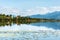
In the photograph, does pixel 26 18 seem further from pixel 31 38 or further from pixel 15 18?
pixel 31 38

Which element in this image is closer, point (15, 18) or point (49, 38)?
point (49, 38)

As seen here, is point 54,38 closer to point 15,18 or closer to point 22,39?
point 22,39

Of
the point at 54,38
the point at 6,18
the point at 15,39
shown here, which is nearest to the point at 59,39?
the point at 54,38

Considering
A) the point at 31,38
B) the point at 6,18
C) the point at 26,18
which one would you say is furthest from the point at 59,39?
the point at 26,18

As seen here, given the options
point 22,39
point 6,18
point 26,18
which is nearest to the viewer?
point 22,39

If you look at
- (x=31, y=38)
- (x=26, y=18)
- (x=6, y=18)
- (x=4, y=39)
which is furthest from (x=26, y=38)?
(x=26, y=18)

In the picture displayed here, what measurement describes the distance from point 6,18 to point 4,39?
47.5 meters

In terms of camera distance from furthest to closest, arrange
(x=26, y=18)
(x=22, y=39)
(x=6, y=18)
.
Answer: (x=26, y=18), (x=6, y=18), (x=22, y=39)

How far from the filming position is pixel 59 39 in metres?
17.9

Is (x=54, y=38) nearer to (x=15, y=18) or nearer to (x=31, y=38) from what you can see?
(x=31, y=38)

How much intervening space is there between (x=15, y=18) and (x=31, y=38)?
49.3 m

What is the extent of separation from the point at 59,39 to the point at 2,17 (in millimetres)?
49243

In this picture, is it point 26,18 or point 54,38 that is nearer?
point 54,38

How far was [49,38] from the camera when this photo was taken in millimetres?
18281
